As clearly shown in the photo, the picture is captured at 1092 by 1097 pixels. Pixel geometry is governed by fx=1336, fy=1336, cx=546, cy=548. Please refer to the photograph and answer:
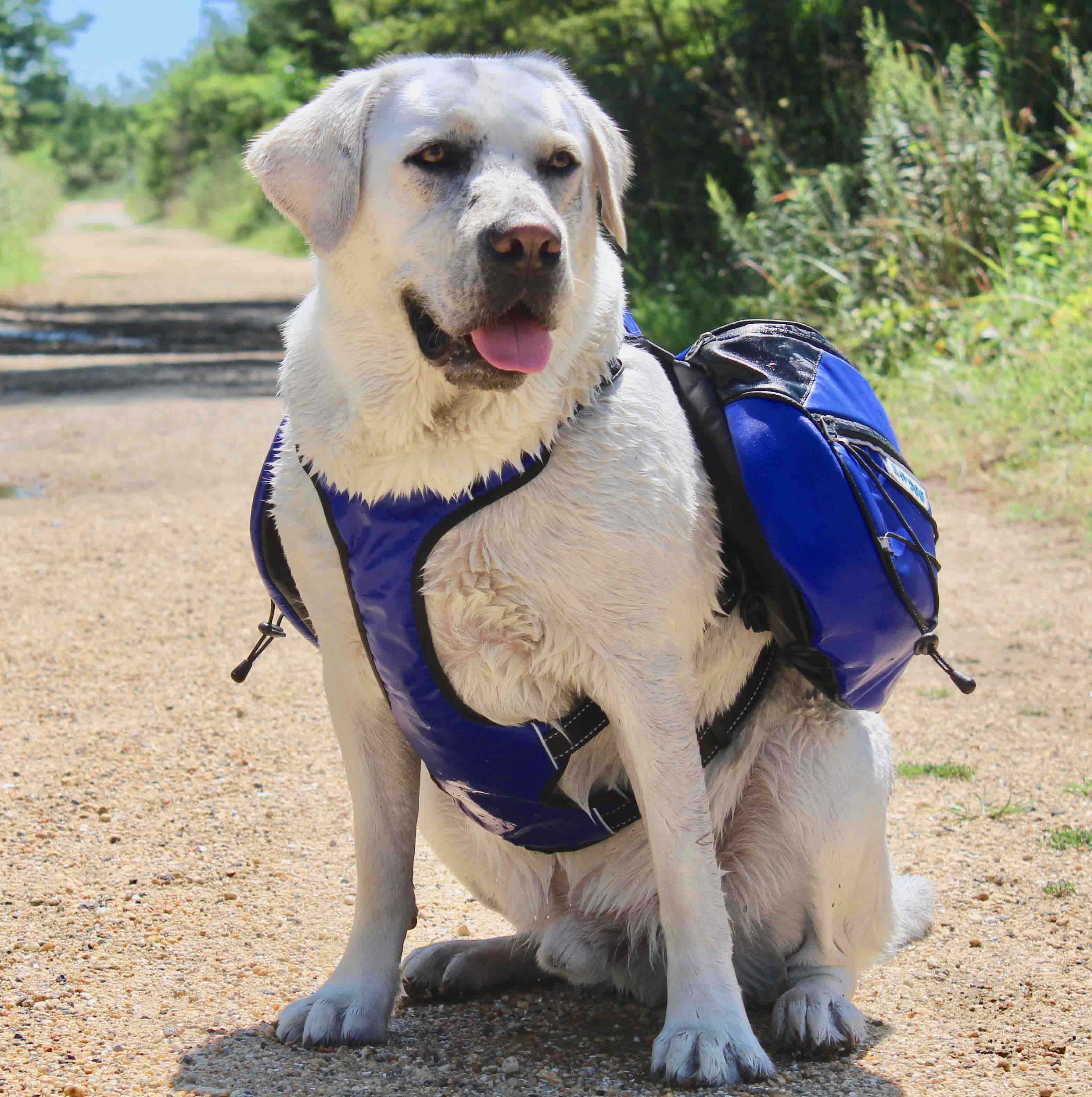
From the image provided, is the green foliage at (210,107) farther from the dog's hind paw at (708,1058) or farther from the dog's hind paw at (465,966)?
the dog's hind paw at (708,1058)

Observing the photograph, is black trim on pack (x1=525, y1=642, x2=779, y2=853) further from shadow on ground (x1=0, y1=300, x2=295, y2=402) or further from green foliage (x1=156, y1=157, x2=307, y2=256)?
green foliage (x1=156, y1=157, x2=307, y2=256)

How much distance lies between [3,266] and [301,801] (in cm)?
2039

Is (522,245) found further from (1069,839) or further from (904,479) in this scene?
(1069,839)

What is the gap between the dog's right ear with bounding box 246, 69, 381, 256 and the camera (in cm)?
245

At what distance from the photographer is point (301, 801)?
3865 millimetres

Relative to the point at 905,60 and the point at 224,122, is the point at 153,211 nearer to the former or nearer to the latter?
the point at 224,122

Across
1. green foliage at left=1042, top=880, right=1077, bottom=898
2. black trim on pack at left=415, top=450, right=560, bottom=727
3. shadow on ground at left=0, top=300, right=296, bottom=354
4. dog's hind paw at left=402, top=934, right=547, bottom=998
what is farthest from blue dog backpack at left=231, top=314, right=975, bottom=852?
shadow on ground at left=0, top=300, right=296, bottom=354

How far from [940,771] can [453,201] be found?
250 centimetres

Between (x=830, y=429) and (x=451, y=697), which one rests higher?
(x=830, y=429)

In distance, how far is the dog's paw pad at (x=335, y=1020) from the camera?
101 inches

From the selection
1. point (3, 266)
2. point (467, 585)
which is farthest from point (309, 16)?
point (467, 585)

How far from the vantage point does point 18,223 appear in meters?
24.0

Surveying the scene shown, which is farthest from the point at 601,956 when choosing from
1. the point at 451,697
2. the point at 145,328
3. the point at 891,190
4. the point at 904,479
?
the point at 145,328

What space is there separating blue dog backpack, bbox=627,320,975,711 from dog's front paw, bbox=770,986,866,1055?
0.57 m
